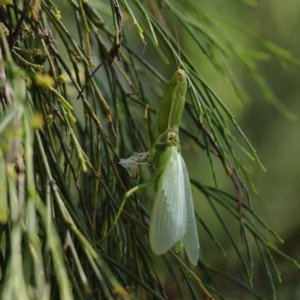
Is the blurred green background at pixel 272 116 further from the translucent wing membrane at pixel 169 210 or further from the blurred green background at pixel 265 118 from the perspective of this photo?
the translucent wing membrane at pixel 169 210

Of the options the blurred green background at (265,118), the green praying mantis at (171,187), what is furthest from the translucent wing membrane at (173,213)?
the blurred green background at (265,118)

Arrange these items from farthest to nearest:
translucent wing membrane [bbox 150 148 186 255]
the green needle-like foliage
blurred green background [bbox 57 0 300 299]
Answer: blurred green background [bbox 57 0 300 299], translucent wing membrane [bbox 150 148 186 255], the green needle-like foliage

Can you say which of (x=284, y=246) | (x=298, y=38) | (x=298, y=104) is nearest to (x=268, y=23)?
(x=298, y=38)

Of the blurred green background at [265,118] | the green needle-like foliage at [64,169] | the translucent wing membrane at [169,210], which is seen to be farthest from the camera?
the blurred green background at [265,118]

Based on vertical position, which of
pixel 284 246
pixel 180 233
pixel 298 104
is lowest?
pixel 284 246

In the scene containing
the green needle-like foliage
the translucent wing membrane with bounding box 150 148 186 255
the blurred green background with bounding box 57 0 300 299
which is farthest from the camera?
the blurred green background with bounding box 57 0 300 299

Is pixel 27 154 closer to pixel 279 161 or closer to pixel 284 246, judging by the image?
pixel 284 246

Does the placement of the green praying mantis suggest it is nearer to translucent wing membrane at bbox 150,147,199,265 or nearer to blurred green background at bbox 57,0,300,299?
translucent wing membrane at bbox 150,147,199,265

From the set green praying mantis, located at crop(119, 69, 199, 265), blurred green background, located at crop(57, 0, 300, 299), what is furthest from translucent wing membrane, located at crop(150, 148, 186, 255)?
blurred green background, located at crop(57, 0, 300, 299)
